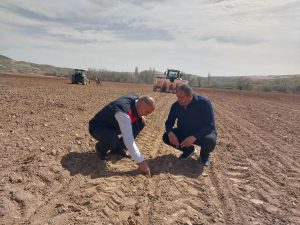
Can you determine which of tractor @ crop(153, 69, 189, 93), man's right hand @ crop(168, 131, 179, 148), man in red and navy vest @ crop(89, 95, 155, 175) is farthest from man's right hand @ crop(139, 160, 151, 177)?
tractor @ crop(153, 69, 189, 93)

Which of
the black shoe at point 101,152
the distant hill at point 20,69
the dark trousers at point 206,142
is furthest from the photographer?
the distant hill at point 20,69

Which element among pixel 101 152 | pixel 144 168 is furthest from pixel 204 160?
pixel 101 152

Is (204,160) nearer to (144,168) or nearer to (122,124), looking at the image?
(144,168)

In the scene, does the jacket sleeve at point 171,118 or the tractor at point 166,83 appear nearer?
the jacket sleeve at point 171,118

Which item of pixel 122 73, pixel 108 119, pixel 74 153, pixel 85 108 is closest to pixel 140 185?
pixel 108 119

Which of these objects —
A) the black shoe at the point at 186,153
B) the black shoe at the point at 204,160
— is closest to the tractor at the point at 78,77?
the black shoe at the point at 186,153

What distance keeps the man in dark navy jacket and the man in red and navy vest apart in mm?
650

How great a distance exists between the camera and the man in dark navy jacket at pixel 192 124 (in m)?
5.46

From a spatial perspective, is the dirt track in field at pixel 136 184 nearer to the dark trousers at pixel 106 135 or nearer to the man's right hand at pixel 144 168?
the man's right hand at pixel 144 168

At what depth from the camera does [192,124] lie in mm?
5781

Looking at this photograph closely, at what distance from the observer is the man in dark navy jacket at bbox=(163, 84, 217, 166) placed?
17.9ft

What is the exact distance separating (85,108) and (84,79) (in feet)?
72.2

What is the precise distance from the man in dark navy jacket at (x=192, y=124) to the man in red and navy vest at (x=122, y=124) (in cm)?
65

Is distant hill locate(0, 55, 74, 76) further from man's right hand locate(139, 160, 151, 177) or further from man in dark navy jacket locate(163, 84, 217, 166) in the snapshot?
man's right hand locate(139, 160, 151, 177)
